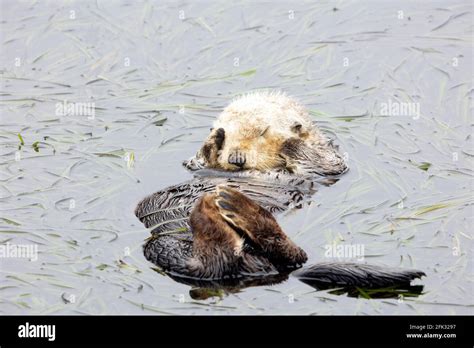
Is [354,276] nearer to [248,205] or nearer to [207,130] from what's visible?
[248,205]

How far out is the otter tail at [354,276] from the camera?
22.7ft

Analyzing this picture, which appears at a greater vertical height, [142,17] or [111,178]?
[142,17]

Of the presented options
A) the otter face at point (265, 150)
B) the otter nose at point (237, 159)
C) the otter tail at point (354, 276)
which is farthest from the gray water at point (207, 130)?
the otter nose at point (237, 159)

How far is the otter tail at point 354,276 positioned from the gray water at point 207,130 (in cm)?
12

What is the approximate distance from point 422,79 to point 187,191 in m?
3.74

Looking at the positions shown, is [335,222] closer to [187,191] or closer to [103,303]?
[187,191]

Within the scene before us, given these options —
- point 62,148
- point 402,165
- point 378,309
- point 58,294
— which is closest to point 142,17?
point 62,148

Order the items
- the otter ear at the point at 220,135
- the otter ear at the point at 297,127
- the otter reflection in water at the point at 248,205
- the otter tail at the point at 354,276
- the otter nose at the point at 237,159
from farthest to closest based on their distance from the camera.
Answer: the otter ear at the point at 297,127 → the otter ear at the point at 220,135 → the otter nose at the point at 237,159 → the otter reflection in water at the point at 248,205 → the otter tail at the point at 354,276

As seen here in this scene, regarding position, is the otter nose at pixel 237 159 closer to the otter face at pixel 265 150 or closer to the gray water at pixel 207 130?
the otter face at pixel 265 150

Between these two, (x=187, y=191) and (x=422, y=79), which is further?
(x=422, y=79)

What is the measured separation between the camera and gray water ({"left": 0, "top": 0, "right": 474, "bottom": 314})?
7.30 meters

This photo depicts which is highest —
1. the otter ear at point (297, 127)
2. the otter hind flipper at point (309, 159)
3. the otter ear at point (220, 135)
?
the otter ear at point (297, 127)

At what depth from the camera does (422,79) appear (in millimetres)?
11008

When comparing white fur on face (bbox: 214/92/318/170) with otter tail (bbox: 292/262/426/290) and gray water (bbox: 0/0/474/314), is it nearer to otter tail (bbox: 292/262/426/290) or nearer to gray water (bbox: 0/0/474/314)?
gray water (bbox: 0/0/474/314)
